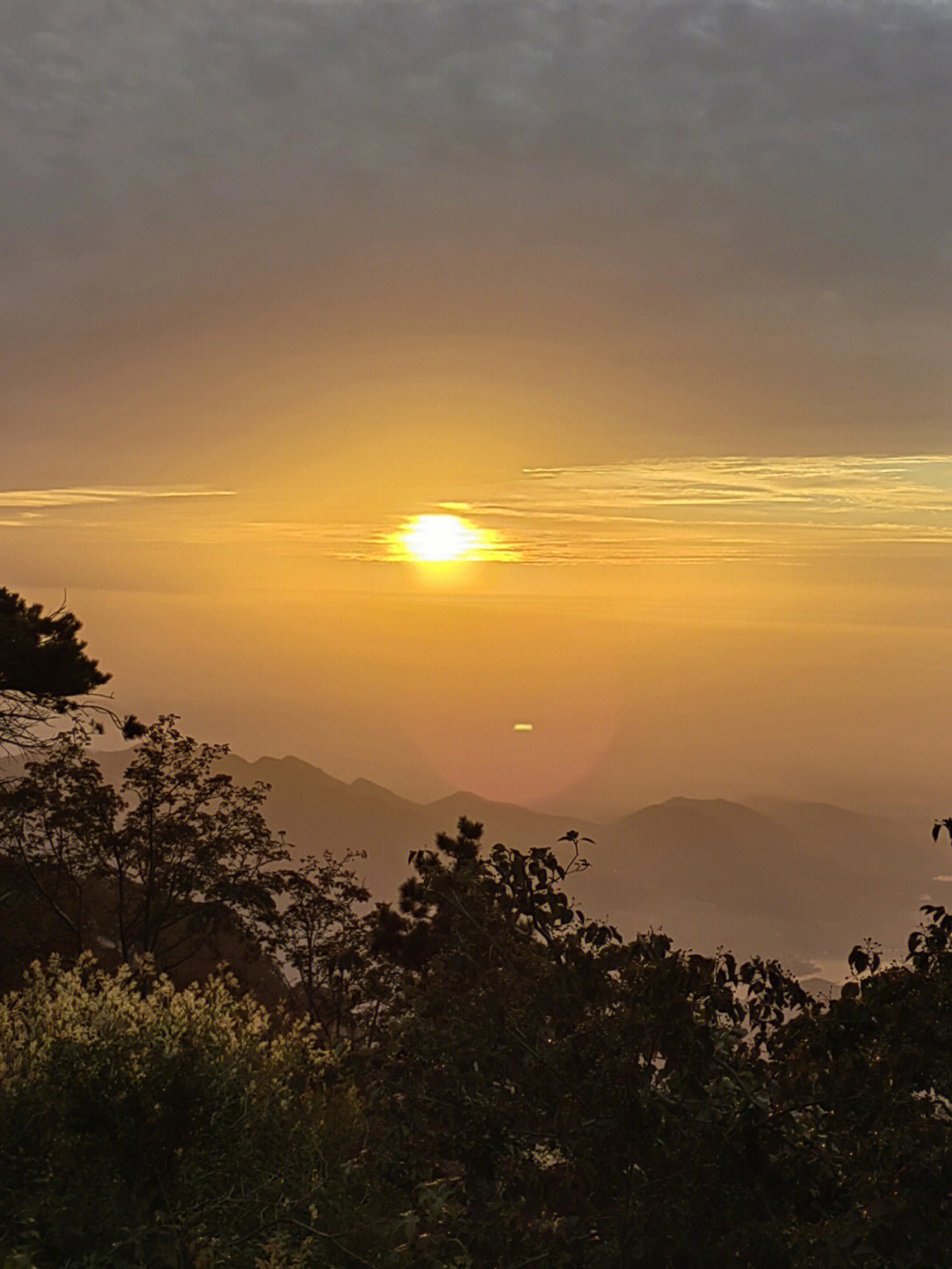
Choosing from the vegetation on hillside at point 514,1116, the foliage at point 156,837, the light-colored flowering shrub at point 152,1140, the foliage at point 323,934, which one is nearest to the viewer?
the vegetation on hillside at point 514,1116

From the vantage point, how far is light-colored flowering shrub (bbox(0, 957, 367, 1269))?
1094cm

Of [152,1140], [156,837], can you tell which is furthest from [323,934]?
[152,1140]

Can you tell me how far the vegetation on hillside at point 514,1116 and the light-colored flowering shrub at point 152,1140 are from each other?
0.09 ft

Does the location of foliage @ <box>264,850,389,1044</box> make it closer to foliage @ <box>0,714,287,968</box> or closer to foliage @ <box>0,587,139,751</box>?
foliage @ <box>0,714,287,968</box>

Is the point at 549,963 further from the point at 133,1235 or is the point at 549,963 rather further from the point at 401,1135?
the point at 133,1235

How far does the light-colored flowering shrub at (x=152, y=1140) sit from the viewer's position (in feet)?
35.9

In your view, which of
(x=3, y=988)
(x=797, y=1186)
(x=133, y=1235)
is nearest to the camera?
(x=797, y=1186)

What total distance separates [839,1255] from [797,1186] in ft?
2.67

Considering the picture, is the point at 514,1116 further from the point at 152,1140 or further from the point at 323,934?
the point at 323,934

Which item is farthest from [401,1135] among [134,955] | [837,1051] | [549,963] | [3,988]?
[134,955]

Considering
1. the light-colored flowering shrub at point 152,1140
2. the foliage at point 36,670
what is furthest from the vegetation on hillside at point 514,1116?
the foliage at point 36,670

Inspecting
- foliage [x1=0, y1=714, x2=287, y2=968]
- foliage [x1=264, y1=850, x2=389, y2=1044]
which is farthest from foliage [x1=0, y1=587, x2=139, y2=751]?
foliage [x1=264, y1=850, x2=389, y2=1044]

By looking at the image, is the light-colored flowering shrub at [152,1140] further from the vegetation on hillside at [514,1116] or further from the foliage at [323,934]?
the foliage at [323,934]

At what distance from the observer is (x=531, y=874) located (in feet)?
39.4
